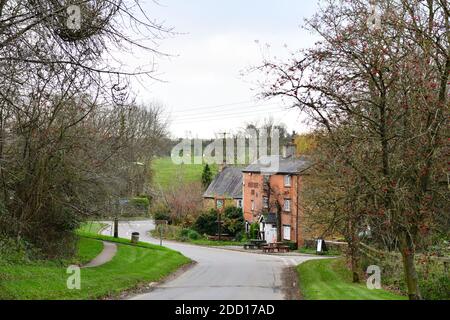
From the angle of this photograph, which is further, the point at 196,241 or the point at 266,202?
the point at 266,202

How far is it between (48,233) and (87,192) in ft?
7.62

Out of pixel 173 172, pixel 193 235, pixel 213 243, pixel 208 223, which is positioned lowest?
pixel 213 243

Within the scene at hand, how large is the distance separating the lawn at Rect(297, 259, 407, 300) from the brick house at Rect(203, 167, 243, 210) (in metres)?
37.4

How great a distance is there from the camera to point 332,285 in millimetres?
21547

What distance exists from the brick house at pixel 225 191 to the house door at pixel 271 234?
376 inches

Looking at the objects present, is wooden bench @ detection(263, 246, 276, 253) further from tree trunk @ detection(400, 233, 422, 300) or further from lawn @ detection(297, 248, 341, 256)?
tree trunk @ detection(400, 233, 422, 300)

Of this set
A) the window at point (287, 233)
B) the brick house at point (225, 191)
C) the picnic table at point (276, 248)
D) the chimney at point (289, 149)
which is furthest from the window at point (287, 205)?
the brick house at point (225, 191)

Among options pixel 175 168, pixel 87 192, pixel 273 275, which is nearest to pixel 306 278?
pixel 273 275

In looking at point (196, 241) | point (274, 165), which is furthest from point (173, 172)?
point (274, 165)

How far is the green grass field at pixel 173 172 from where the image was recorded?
8394 centimetres

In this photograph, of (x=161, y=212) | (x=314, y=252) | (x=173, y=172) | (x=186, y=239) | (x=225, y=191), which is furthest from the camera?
(x=173, y=172)

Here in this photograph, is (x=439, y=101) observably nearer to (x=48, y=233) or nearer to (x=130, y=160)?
(x=48, y=233)

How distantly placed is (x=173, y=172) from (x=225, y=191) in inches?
850

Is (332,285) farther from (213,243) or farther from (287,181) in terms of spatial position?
(213,243)
